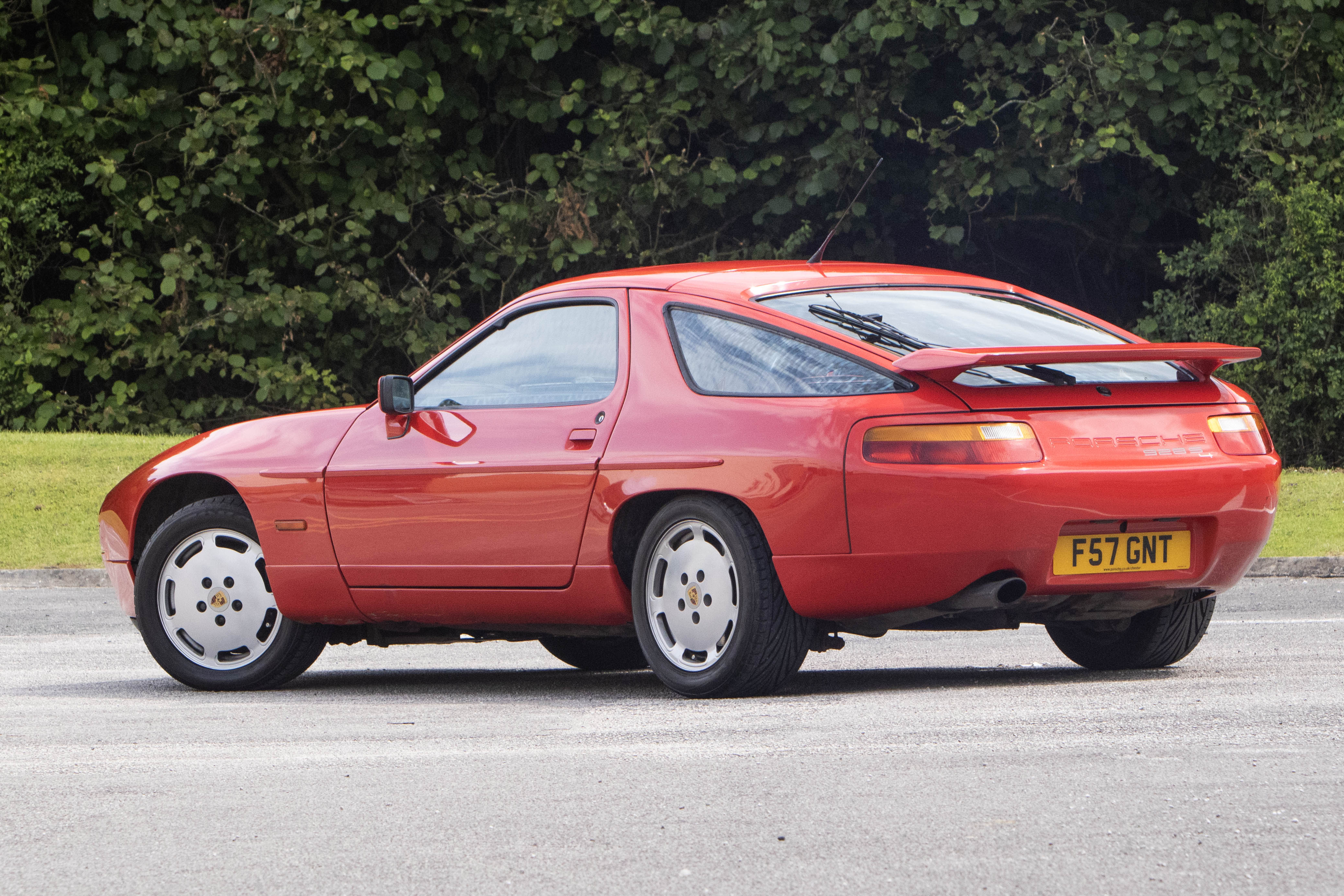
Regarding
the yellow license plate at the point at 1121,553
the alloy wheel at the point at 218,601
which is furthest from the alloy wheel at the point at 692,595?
the alloy wheel at the point at 218,601

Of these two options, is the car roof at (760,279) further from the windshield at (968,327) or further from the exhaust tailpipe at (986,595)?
the exhaust tailpipe at (986,595)

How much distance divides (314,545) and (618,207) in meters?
12.1

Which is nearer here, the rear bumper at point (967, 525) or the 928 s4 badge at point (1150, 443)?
the rear bumper at point (967, 525)

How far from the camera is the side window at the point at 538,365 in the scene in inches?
258

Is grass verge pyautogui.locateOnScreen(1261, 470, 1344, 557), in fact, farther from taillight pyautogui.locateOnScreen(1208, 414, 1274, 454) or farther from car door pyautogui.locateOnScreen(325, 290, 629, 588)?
car door pyautogui.locateOnScreen(325, 290, 629, 588)

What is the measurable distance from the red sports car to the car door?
0.04 ft

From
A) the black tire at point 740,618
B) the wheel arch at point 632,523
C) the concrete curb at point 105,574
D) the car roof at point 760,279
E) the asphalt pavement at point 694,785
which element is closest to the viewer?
the asphalt pavement at point 694,785

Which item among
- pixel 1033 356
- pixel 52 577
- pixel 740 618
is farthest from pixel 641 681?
pixel 52 577

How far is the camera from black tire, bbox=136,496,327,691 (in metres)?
7.11

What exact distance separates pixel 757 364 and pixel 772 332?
13 cm

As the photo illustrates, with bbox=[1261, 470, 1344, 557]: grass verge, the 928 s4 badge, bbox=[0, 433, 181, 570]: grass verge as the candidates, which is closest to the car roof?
the 928 s4 badge

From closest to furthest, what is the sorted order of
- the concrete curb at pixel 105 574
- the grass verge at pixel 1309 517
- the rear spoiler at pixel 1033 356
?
1. the rear spoiler at pixel 1033 356
2. the concrete curb at pixel 105 574
3. the grass verge at pixel 1309 517

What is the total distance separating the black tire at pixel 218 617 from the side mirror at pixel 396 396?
777mm

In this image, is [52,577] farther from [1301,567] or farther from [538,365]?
[1301,567]
